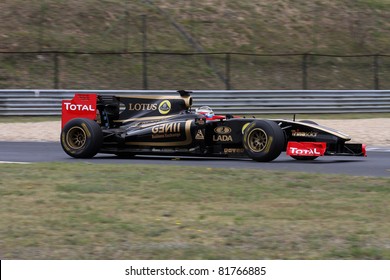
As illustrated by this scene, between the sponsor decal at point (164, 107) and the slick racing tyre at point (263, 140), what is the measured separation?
1633 millimetres

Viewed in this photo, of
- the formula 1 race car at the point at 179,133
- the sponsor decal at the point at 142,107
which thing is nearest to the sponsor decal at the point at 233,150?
the formula 1 race car at the point at 179,133

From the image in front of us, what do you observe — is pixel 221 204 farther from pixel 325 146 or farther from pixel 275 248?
pixel 325 146

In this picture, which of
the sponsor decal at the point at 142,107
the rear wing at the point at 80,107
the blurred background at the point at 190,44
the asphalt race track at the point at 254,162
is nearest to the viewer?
the asphalt race track at the point at 254,162

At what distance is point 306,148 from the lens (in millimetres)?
12953

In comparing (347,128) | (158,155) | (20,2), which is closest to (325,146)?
(158,155)

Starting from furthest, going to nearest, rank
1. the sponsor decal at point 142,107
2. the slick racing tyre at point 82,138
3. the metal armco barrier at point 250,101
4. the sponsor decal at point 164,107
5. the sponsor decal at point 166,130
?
the metal armco barrier at point 250,101, the sponsor decal at point 142,107, the sponsor decal at point 164,107, the slick racing tyre at point 82,138, the sponsor decal at point 166,130

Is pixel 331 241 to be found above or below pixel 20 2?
below

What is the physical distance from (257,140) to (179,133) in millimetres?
1344

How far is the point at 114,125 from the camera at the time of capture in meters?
14.5

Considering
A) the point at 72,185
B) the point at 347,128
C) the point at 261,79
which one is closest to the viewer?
the point at 72,185

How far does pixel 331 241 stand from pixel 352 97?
72.1 feet

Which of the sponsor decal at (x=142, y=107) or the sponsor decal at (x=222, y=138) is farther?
the sponsor decal at (x=142, y=107)

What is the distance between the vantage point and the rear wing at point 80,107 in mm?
14633

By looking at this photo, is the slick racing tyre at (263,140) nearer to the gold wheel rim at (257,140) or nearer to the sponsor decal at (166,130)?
the gold wheel rim at (257,140)
